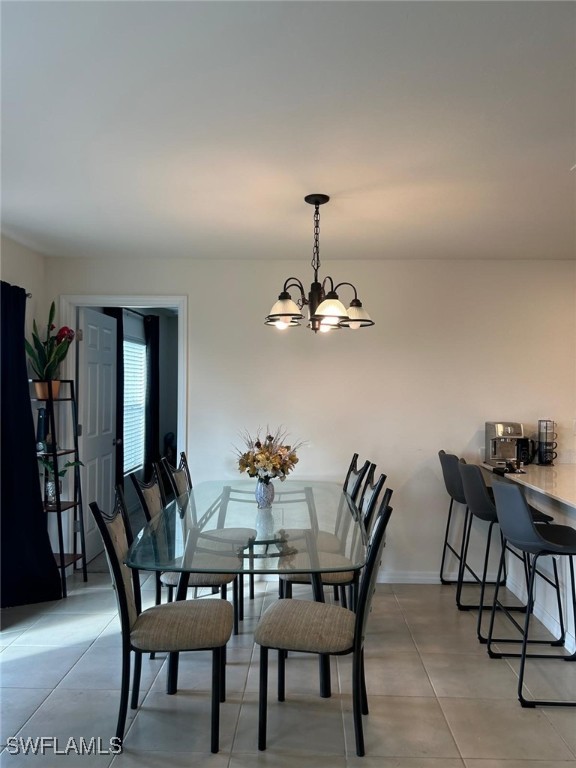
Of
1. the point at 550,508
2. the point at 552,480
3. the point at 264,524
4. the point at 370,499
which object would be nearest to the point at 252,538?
the point at 264,524

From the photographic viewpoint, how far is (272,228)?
333 cm

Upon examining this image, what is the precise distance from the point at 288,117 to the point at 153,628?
2057 mm

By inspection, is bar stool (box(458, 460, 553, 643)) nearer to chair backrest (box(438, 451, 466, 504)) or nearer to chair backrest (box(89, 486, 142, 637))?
chair backrest (box(438, 451, 466, 504))

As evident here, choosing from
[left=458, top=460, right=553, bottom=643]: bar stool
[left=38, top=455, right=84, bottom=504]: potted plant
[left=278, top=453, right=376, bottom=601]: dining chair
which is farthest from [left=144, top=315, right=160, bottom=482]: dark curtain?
[left=458, top=460, right=553, bottom=643]: bar stool

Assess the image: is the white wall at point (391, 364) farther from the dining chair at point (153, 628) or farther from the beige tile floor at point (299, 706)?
the dining chair at point (153, 628)

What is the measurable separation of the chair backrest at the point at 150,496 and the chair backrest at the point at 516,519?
1822 millimetres

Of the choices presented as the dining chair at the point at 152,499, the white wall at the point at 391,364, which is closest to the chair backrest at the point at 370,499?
the white wall at the point at 391,364

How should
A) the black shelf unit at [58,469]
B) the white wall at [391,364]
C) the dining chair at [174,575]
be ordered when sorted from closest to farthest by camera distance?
the dining chair at [174,575] → the black shelf unit at [58,469] → the white wall at [391,364]

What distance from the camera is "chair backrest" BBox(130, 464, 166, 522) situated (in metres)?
2.92

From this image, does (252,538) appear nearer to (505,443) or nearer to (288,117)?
(288,117)

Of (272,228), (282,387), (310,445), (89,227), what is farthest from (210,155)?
(310,445)

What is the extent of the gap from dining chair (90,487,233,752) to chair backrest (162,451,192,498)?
1.02 m

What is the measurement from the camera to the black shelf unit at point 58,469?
369 cm

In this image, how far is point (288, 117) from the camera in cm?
197
